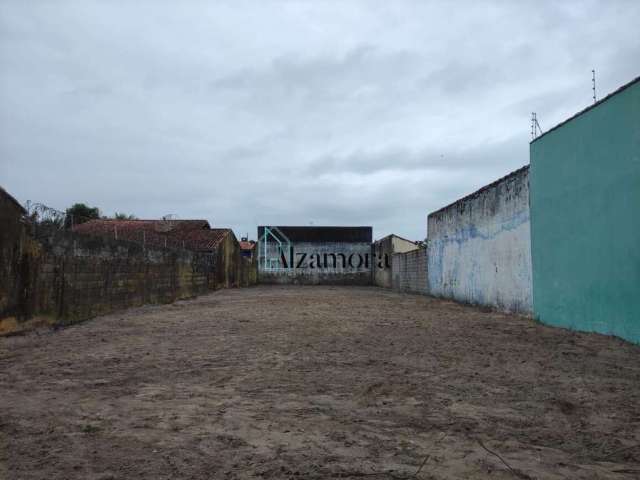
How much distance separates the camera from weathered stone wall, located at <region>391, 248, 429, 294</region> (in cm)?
2106

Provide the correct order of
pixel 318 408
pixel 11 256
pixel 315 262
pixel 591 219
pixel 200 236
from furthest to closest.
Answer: pixel 315 262, pixel 200 236, pixel 591 219, pixel 11 256, pixel 318 408

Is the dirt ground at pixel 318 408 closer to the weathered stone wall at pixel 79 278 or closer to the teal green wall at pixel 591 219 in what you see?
the teal green wall at pixel 591 219

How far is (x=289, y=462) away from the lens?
104 inches

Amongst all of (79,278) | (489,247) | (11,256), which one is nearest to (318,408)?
(11,256)

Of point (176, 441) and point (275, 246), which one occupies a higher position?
point (275, 246)

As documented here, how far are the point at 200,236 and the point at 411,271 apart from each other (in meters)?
12.5

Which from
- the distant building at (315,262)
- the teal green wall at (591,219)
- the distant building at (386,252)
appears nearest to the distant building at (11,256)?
the teal green wall at (591,219)

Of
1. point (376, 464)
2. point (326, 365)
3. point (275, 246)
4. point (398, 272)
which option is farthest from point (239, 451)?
point (275, 246)

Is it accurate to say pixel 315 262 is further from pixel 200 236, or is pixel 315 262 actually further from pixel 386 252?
pixel 200 236

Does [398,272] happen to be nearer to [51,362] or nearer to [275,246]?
[275,246]

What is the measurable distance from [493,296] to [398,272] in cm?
1493

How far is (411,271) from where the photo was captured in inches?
933

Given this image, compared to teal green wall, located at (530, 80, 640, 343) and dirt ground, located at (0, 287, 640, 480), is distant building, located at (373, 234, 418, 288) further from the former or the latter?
dirt ground, located at (0, 287, 640, 480)

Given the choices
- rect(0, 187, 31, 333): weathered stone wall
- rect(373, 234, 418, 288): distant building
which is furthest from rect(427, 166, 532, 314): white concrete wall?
rect(373, 234, 418, 288): distant building
